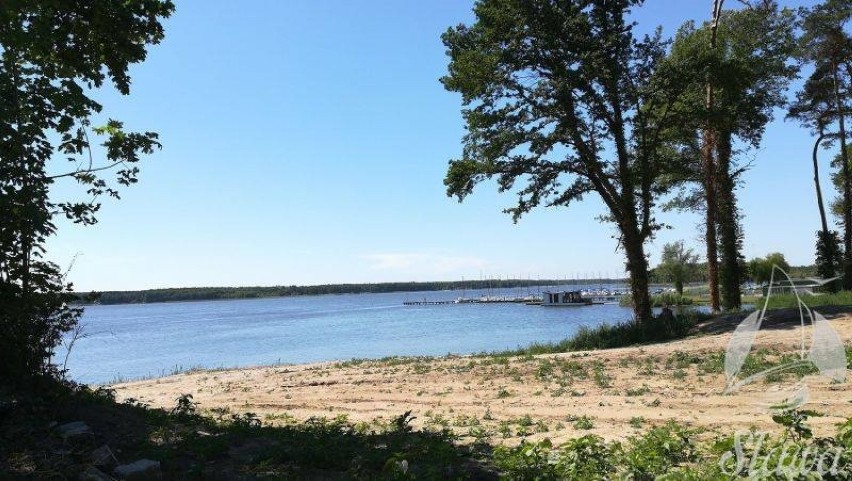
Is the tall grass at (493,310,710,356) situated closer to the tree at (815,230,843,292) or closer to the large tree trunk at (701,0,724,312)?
the large tree trunk at (701,0,724,312)

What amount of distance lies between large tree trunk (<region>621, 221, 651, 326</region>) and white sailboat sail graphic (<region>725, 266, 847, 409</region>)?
525cm

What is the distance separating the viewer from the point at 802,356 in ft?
36.7

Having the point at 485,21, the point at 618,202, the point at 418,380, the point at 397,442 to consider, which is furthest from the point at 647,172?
the point at 397,442

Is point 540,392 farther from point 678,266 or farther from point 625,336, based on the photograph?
point 678,266

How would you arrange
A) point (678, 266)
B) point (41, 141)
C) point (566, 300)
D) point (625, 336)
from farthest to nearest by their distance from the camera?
point (566, 300), point (678, 266), point (625, 336), point (41, 141)

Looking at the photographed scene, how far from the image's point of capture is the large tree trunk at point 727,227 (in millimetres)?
26625

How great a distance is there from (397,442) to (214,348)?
41822 millimetres

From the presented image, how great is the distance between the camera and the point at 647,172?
21.0 meters

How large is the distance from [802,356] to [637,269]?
10.9 m

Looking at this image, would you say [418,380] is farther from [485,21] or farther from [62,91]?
[485,21]

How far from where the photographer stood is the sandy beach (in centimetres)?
771

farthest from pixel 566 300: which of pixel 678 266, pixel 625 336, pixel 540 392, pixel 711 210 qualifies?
pixel 540 392

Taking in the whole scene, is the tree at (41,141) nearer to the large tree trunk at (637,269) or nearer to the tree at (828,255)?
the large tree trunk at (637,269)

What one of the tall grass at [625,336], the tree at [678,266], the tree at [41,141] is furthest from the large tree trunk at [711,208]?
the tree at [678,266]
